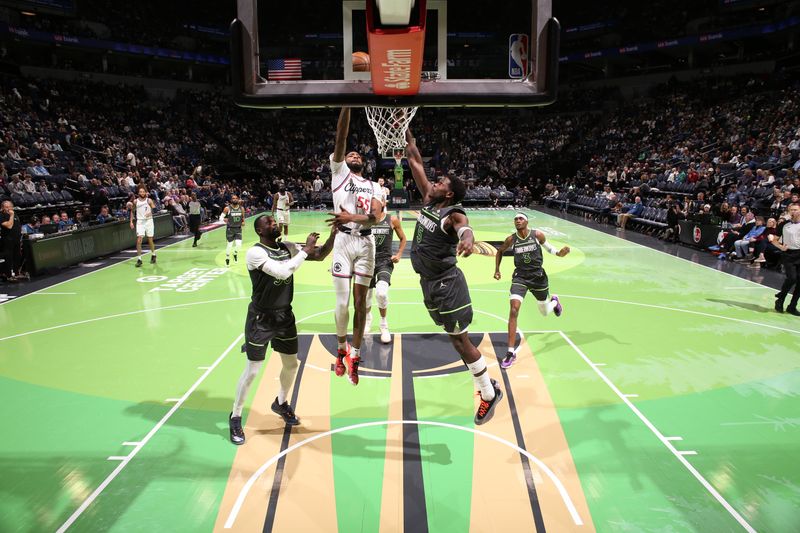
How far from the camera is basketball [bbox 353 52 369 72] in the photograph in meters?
4.93

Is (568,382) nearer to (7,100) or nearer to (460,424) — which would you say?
(460,424)

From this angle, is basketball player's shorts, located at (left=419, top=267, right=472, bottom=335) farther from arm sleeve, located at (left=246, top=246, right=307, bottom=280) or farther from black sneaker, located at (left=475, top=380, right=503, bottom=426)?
arm sleeve, located at (left=246, top=246, right=307, bottom=280)

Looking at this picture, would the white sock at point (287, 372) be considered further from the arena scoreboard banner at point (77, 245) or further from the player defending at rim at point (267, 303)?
the arena scoreboard banner at point (77, 245)

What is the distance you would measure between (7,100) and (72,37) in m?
10.6

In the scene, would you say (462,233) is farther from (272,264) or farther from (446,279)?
(272,264)

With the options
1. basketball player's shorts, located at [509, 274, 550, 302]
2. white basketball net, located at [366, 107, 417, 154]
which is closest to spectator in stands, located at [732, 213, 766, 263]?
basketball player's shorts, located at [509, 274, 550, 302]

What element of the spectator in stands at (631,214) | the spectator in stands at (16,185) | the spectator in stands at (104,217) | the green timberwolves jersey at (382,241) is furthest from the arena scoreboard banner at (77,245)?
the spectator in stands at (631,214)

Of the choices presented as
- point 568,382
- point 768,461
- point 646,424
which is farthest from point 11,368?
point 768,461

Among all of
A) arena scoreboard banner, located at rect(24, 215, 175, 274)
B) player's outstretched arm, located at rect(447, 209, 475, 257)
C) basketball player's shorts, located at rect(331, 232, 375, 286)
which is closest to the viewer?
player's outstretched arm, located at rect(447, 209, 475, 257)

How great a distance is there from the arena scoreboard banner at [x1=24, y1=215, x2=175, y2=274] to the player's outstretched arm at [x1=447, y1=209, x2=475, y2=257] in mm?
12171

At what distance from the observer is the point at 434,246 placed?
18.3 ft

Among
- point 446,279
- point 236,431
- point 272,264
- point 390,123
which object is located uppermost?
point 390,123

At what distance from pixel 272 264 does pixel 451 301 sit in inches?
69.3

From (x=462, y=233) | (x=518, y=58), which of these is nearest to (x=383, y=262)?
(x=462, y=233)
